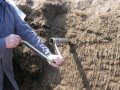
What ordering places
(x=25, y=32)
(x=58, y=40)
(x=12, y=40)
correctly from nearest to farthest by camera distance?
(x=12, y=40), (x=25, y=32), (x=58, y=40)

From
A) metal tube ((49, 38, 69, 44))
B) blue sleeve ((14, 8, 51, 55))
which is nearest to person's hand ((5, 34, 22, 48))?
blue sleeve ((14, 8, 51, 55))

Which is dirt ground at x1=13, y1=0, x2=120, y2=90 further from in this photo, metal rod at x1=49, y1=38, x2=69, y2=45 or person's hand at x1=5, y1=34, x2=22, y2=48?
person's hand at x1=5, y1=34, x2=22, y2=48

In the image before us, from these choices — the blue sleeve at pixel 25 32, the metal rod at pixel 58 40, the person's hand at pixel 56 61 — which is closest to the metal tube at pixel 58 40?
the metal rod at pixel 58 40

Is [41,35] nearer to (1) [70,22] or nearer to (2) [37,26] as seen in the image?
(2) [37,26]

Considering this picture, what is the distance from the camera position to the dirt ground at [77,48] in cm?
233

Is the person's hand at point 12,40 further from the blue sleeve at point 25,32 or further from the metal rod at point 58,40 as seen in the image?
the metal rod at point 58,40

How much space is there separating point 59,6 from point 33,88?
689 millimetres

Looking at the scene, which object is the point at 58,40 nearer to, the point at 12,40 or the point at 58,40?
the point at 58,40

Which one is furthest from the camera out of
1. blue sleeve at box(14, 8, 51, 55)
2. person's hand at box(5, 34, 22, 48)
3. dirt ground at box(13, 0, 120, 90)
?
dirt ground at box(13, 0, 120, 90)

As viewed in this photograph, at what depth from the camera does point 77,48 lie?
2.44 m

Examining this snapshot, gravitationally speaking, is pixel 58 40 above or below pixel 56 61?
below

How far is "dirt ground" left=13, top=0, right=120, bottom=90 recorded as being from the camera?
2.33m

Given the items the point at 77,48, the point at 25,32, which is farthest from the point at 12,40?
the point at 77,48

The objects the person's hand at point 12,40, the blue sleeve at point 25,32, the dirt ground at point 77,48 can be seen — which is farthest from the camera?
the dirt ground at point 77,48
